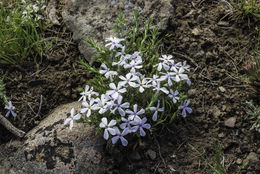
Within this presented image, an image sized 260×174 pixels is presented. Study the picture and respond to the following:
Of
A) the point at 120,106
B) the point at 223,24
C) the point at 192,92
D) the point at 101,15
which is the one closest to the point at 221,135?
the point at 192,92

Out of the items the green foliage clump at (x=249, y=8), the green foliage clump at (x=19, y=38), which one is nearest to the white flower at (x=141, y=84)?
the green foliage clump at (x=19, y=38)

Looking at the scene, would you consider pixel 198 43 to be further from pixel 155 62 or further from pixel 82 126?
pixel 82 126

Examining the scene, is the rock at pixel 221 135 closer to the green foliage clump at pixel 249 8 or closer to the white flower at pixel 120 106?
the white flower at pixel 120 106

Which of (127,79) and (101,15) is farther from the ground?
(101,15)

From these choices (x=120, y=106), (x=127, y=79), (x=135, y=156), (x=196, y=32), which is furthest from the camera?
(x=196, y=32)

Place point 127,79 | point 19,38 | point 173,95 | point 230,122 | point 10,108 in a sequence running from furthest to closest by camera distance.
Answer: point 19,38, point 10,108, point 230,122, point 173,95, point 127,79

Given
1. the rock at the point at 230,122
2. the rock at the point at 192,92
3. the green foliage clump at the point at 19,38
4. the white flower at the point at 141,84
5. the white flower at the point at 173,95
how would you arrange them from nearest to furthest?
the white flower at the point at 141,84 < the white flower at the point at 173,95 < the rock at the point at 230,122 < the rock at the point at 192,92 < the green foliage clump at the point at 19,38

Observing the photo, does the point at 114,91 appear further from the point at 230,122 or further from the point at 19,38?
the point at 19,38
